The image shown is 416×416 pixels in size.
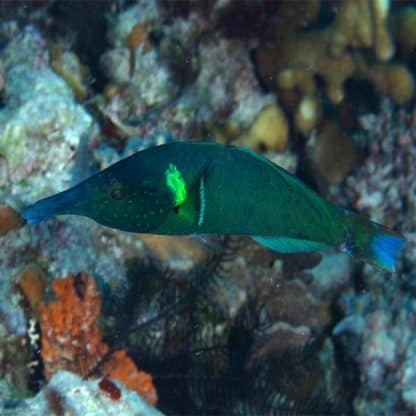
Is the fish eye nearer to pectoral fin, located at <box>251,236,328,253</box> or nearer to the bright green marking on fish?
the bright green marking on fish

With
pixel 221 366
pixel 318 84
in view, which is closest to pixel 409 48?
pixel 318 84

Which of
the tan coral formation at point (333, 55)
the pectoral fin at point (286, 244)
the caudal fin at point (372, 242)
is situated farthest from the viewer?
the tan coral formation at point (333, 55)

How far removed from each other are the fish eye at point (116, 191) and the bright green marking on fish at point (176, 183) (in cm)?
19

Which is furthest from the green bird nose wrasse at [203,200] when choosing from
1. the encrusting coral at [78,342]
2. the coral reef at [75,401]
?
the encrusting coral at [78,342]

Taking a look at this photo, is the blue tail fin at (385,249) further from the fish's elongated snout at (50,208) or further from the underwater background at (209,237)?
the fish's elongated snout at (50,208)

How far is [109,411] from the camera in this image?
97.2 inches

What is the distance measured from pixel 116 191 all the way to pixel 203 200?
1.19 ft

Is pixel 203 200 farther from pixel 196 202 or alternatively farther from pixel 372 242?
pixel 372 242

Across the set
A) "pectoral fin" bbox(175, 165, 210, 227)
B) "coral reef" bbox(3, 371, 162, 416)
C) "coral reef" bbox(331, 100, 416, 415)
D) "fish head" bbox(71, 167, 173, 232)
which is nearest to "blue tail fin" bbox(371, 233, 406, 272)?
"pectoral fin" bbox(175, 165, 210, 227)

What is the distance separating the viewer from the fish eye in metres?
1.98

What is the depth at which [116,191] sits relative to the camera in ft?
6.52

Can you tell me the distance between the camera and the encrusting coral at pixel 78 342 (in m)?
3.42

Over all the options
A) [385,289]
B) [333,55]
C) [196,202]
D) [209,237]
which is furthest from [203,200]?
[333,55]

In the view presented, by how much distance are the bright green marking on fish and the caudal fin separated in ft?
2.96
